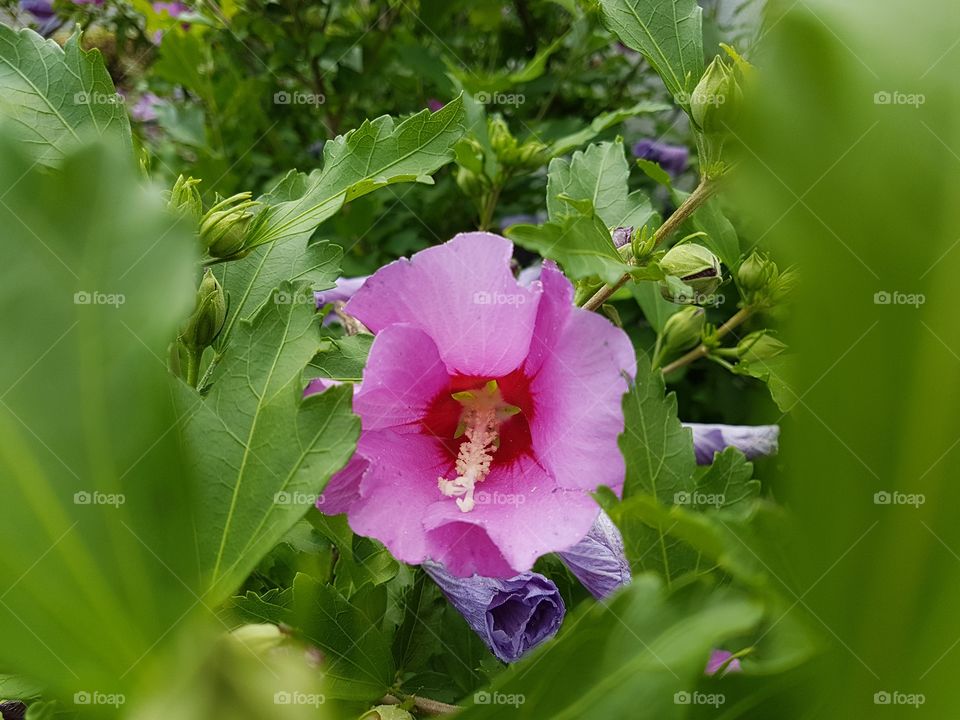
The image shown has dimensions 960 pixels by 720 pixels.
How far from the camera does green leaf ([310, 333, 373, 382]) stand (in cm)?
44

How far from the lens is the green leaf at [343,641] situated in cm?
40

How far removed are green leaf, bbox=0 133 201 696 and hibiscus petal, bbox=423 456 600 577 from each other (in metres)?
0.12

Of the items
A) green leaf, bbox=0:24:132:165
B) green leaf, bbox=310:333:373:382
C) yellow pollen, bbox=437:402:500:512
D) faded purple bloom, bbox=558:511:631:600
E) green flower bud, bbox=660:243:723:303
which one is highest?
green leaf, bbox=0:24:132:165

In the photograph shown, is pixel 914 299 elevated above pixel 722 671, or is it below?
above

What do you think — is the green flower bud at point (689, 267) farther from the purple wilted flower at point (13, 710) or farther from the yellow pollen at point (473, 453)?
the purple wilted flower at point (13, 710)

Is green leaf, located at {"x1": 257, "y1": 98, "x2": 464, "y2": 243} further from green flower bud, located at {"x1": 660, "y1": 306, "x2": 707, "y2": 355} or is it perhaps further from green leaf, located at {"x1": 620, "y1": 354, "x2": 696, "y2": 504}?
green flower bud, located at {"x1": 660, "y1": 306, "x2": 707, "y2": 355}

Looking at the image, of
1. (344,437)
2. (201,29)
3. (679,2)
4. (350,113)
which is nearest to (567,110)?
(350,113)

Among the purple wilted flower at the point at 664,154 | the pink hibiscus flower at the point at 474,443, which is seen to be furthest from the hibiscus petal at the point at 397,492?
the purple wilted flower at the point at 664,154

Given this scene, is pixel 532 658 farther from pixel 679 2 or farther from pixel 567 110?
pixel 567 110

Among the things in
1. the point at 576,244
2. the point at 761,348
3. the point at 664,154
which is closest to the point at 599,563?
the point at 576,244

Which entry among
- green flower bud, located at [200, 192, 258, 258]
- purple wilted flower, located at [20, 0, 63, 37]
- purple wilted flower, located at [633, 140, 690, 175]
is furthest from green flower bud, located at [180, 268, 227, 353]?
purple wilted flower, located at [20, 0, 63, 37]

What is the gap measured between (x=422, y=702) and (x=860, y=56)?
36 centimetres

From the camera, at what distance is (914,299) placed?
200 millimetres

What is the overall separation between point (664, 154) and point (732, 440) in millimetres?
808
